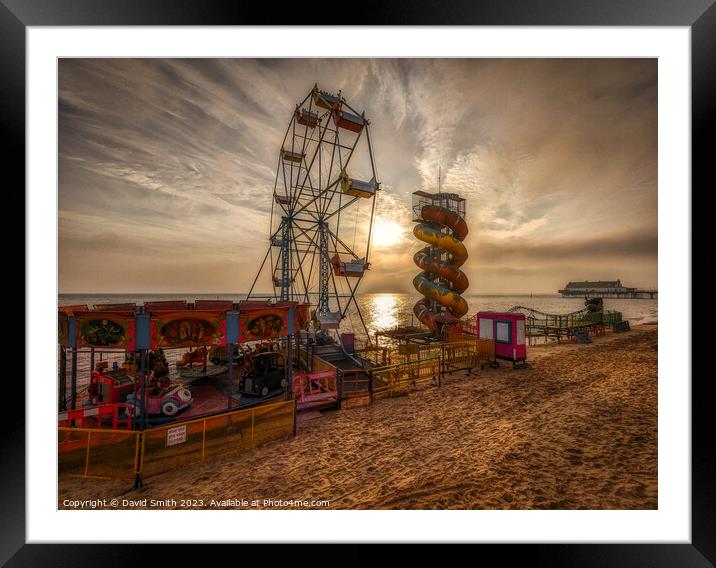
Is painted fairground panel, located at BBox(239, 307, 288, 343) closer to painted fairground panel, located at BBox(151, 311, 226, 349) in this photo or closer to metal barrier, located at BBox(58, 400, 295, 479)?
painted fairground panel, located at BBox(151, 311, 226, 349)

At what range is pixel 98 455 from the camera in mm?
4441

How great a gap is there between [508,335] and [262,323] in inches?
423

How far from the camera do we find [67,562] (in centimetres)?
319

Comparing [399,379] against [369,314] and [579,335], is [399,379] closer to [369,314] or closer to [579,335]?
[579,335]

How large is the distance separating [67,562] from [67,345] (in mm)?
3776

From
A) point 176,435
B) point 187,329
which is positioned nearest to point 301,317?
point 187,329

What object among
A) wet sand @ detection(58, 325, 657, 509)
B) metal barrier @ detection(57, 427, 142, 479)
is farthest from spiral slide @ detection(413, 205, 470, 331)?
metal barrier @ detection(57, 427, 142, 479)

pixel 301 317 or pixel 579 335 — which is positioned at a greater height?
pixel 301 317

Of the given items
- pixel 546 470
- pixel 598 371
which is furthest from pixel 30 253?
pixel 598 371

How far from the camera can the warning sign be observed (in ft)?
15.5

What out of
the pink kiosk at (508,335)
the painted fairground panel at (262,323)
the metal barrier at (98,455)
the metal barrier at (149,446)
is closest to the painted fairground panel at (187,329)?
the painted fairground panel at (262,323)

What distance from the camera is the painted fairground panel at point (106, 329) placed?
4.90 meters
